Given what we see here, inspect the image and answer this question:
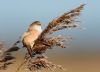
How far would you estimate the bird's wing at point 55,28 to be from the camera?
8.30 feet

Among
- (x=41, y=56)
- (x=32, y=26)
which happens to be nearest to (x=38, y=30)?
(x=32, y=26)

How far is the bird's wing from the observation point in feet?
8.30

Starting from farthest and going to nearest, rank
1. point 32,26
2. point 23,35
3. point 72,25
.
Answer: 1. point 32,26
2. point 23,35
3. point 72,25

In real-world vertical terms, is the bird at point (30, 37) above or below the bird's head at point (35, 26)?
below

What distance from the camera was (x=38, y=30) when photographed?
112 inches

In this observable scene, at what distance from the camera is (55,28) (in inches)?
101

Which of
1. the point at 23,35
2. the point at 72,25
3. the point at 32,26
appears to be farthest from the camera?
the point at 32,26

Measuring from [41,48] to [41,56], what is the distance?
0.05m

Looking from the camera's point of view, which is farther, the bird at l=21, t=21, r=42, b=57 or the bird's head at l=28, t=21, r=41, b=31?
the bird's head at l=28, t=21, r=41, b=31

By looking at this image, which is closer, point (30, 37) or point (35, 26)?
point (30, 37)

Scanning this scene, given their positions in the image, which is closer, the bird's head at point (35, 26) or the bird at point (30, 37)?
the bird at point (30, 37)

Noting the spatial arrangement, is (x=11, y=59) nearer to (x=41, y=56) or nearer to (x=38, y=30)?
(x=41, y=56)

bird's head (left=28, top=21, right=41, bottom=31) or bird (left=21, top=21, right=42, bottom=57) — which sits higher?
bird's head (left=28, top=21, right=41, bottom=31)

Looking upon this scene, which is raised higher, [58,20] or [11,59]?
[58,20]
